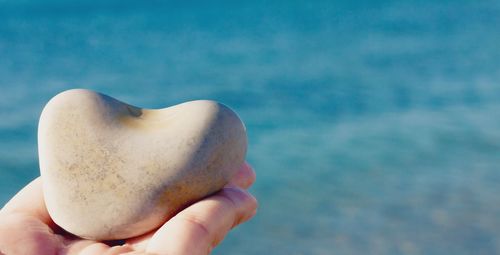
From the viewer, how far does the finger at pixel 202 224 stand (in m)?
1.87

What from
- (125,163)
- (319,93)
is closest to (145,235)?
(125,163)

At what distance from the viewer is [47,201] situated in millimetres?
2211

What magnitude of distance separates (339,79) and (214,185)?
381 cm

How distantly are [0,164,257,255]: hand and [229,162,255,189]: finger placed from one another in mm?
40

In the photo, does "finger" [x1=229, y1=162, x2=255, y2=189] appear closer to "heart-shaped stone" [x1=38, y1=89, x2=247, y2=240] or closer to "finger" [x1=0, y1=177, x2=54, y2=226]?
"heart-shaped stone" [x1=38, y1=89, x2=247, y2=240]

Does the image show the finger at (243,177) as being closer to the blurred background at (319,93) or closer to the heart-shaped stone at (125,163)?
the heart-shaped stone at (125,163)

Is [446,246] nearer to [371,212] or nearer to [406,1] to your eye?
[371,212]

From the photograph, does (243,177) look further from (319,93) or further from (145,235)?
(319,93)

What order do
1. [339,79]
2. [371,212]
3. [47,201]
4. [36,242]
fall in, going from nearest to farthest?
[36,242] → [47,201] → [371,212] → [339,79]

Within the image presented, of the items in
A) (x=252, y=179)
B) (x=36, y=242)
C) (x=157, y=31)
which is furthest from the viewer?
(x=157, y=31)

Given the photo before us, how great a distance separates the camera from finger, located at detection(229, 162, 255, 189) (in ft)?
7.90

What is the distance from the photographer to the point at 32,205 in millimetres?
2293

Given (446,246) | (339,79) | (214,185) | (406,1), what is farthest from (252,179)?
(406,1)

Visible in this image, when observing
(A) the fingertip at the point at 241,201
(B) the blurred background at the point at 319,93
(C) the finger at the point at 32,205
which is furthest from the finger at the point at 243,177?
(B) the blurred background at the point at 319,93
